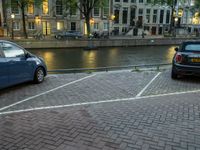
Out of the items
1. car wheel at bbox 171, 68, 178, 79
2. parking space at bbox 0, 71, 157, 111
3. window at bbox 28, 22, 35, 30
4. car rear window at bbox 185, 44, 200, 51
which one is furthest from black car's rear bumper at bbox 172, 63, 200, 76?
window at bbox 28, 22, 35, 30

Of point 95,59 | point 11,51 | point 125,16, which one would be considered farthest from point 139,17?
point 11,51

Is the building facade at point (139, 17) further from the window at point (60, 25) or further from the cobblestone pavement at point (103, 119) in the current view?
the cobblestone pavement at point (103, 119)

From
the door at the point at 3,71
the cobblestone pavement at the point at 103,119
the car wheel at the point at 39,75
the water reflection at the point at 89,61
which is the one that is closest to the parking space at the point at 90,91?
the cobblestone pavement at the point at 103,119

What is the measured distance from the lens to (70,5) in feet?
120

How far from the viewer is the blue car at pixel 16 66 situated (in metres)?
7.14

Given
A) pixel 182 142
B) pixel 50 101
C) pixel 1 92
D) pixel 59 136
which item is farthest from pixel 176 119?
pixel 1 92

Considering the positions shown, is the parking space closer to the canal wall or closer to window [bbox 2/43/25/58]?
window [bbox 2/43/25/58]

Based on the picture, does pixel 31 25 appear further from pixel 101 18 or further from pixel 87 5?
pixel 87 5

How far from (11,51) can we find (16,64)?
43 centimetres

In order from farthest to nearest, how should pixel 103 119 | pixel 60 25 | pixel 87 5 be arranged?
pixel 60 25 < pixel 87 5 < pixel 103 119

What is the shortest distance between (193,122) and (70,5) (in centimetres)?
3426

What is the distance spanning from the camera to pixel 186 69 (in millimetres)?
9328

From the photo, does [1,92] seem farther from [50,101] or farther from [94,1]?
[94,1]


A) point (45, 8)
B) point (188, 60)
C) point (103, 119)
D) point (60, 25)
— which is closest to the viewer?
point (103, 119)
